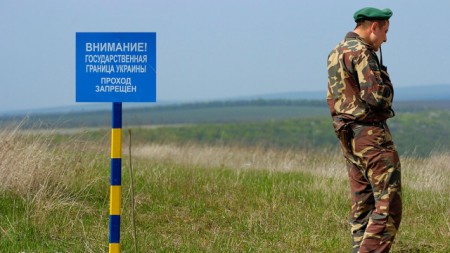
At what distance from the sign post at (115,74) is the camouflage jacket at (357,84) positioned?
1438mm

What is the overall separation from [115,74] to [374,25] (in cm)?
208

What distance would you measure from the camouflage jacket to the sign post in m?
1.44

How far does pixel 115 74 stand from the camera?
6.62 metres

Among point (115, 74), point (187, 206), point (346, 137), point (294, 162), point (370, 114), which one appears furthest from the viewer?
point (294, 162)

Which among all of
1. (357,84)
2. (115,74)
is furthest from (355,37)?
(115,74)

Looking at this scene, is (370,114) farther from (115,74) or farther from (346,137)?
(115,74)

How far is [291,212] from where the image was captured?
9266mm

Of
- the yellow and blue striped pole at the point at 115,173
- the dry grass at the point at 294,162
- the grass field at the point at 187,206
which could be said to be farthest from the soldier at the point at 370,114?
the dry grass at the point at 294,162

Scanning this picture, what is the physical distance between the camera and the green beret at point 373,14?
6.28 metres

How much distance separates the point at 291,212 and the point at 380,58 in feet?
10.9

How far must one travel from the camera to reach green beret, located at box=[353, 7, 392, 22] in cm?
628

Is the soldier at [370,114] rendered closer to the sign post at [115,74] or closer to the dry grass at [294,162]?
the sign post at [115,74]

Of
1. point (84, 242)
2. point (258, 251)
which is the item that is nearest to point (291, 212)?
point (258, 251)

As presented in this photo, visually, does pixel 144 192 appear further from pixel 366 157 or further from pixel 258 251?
pixel 366 157
